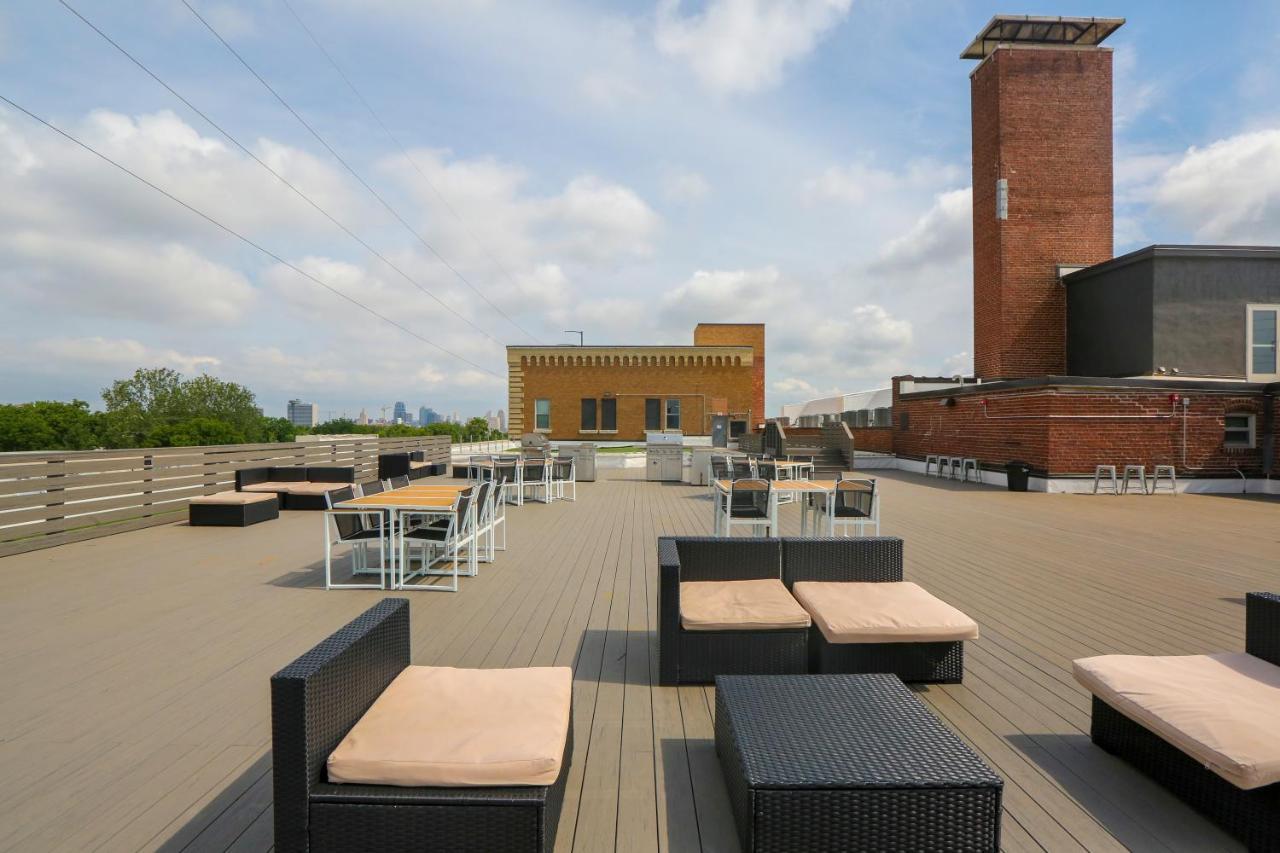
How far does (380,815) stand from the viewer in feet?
5.93

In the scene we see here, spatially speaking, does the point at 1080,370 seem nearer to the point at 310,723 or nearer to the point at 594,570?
the point at 594,570

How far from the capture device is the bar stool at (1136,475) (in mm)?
13219

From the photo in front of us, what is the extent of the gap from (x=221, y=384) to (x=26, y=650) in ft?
150

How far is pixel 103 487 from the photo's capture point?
8.11 metres

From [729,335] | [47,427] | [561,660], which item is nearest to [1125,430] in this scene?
[561,660]

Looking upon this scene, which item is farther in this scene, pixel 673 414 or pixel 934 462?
pixel 673 414

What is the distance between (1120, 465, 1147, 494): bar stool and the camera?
43.4ft

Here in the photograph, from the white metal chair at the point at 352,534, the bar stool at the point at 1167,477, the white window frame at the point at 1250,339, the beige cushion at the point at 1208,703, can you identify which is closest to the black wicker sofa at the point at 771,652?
the beige cushion at the point at 1208,703

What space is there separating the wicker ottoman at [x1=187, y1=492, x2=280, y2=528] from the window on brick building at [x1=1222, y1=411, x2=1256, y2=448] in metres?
18.9

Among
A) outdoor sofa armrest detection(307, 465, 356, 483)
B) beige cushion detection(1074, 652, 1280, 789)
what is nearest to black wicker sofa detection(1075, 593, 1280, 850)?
beige cushion detection(1074, 652, 1280, 789)

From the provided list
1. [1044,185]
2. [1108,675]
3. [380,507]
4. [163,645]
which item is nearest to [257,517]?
[380,507]

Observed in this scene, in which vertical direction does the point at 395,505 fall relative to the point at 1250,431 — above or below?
below

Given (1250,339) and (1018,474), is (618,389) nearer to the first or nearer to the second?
(1018,474)

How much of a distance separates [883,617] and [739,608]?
2.43 ft
